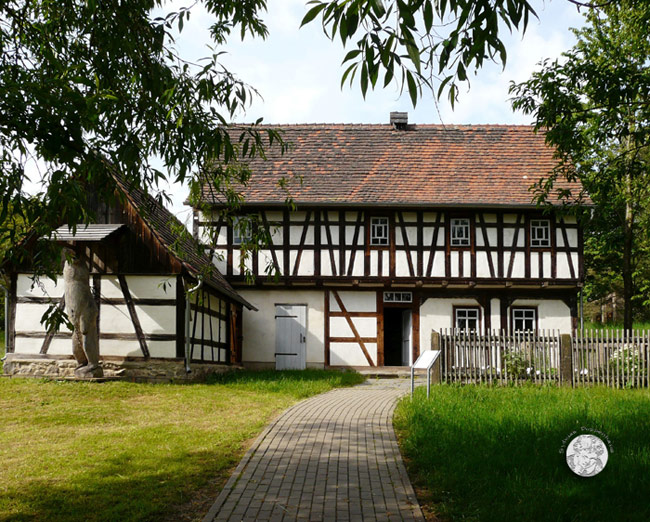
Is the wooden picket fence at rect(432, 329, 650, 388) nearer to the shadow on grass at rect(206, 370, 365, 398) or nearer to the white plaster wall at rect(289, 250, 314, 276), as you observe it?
the shadow on grass at rect(206, 370, 365, 398)

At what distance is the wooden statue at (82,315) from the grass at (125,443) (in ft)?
2.23

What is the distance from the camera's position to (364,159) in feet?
73.3

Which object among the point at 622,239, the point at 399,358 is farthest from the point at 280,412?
the point at 622,239

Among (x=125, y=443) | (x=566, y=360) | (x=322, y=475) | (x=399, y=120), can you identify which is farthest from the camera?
(x=399, y=120)

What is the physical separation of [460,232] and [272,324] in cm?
657

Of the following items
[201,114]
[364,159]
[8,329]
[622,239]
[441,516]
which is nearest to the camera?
[441,516]

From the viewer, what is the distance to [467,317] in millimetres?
20938

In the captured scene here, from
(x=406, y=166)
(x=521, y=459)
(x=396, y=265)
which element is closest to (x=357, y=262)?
(x=396, y=265)

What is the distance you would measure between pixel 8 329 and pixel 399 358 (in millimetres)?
13949

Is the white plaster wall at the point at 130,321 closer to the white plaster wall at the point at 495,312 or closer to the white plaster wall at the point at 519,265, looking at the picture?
the white plaster wall at the point at 495,312

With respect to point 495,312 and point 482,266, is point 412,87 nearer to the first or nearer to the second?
point 482,266

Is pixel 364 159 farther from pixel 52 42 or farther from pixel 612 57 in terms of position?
pixel 52 42

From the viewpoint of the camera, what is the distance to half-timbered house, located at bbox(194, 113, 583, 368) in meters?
20.5

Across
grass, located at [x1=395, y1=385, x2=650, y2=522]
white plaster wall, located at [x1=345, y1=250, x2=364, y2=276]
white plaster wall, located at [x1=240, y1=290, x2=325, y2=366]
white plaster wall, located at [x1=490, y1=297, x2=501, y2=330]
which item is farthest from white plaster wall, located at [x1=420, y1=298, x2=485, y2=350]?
grass, located at [x1=395, y1=385, x2=650, y2=522]
